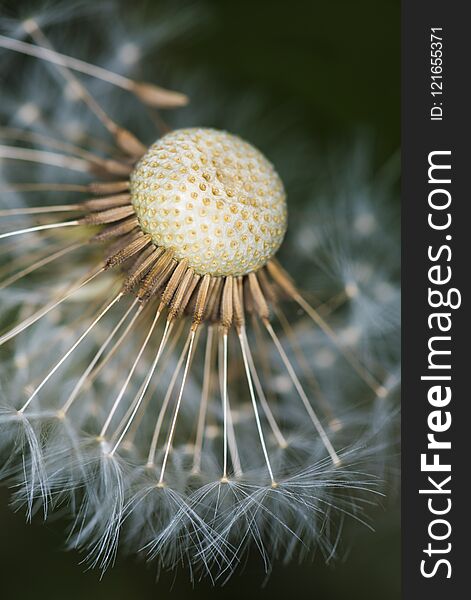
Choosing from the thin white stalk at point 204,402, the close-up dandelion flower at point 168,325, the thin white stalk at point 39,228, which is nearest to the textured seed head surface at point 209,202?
the close-up dandelion flower at point 168,325

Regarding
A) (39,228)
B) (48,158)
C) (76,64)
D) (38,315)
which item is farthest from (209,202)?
(76,64)

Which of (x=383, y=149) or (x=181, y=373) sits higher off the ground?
(x=383, y=149)

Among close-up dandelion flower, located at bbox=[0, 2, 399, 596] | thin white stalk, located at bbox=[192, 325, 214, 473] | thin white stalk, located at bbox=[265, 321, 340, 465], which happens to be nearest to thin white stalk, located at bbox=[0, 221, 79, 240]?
close-up dandelion flower, located at bbox=[0, 2, 399, 596]

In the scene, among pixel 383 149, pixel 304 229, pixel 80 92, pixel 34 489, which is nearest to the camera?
pixel 34 489

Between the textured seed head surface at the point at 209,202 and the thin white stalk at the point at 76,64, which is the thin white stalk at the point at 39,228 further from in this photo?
the thin white stalk at the point at 76,64

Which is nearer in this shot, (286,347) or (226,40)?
(286,347)

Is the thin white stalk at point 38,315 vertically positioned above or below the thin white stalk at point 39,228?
below

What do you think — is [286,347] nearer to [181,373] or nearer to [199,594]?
[181,373]

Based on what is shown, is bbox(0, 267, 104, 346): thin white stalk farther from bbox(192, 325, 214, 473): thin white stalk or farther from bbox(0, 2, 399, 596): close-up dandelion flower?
bbox(192, 325, 214, 473): thin white stalk

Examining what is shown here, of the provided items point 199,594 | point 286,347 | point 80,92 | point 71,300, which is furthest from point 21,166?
point 199,594
